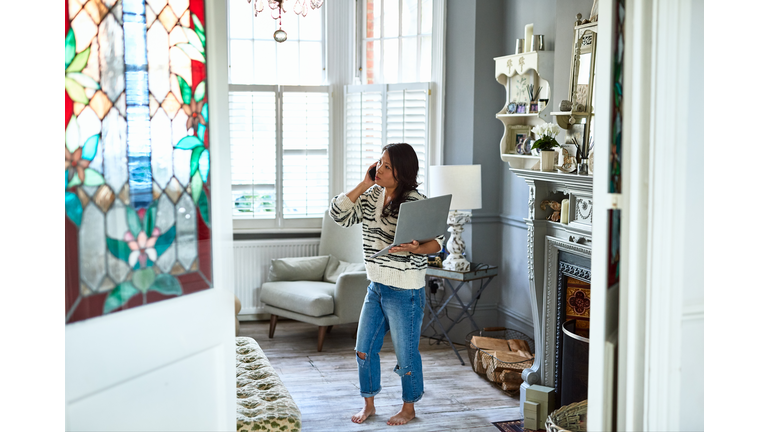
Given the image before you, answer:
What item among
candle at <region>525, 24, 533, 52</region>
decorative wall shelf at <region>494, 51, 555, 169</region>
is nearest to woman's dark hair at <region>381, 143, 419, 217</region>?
decorative wall shelf at <region>494, 51, 555, 169</region>

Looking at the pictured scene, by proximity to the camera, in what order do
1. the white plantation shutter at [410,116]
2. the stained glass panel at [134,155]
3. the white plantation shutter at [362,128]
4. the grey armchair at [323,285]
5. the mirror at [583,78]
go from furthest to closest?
the white plantation shutter at [362,128]
the white plantation shutter at [410,116]
the grey armchair at [323,285]
the mirror at [583,78]
the stained glass panel at [134,155]

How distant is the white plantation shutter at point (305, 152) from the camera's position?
18.0 ft

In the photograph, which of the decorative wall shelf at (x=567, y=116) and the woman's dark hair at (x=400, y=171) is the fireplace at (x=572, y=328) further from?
the woman's dark hair at (x=400, y=171)

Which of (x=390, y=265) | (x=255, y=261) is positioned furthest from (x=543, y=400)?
(x=255, y=261)

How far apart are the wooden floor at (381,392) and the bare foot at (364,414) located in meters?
0.03

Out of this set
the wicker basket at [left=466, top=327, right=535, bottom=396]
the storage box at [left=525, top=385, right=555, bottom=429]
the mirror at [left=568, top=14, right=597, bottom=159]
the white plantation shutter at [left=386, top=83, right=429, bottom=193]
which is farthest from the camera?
the white plantation shutter at [left=386, top=83, right=429, bottom=193]

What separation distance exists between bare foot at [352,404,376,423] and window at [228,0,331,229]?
2.42m

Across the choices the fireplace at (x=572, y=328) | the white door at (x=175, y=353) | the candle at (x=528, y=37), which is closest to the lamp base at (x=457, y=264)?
the fireplace at (x=572, y=328)

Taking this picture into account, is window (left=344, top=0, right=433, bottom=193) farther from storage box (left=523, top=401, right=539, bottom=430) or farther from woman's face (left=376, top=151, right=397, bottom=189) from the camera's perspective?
storage box (left=523, top=401, right=539, bottom=430)

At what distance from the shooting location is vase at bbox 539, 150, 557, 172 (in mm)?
3479

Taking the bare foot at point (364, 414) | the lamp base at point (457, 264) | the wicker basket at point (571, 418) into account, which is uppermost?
the lamp base at point (457, 264)

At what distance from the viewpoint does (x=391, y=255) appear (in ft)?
10.5
